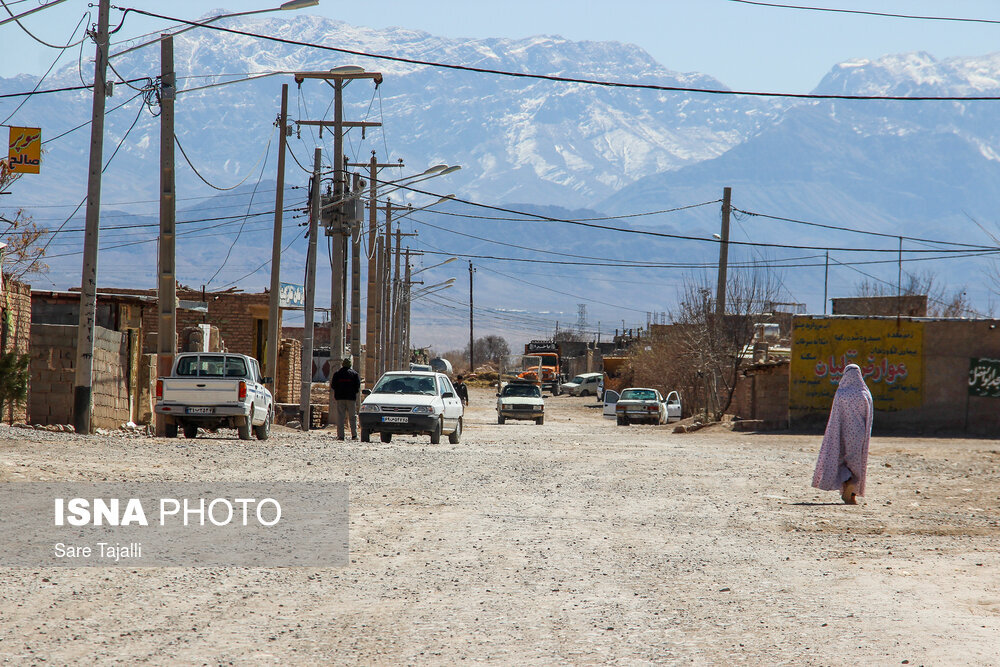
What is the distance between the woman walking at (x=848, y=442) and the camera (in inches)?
607

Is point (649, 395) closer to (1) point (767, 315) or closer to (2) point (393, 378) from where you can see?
(1) point (767, 315)

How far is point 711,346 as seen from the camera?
153 ft

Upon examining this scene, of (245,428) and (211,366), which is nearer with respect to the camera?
(245,428)

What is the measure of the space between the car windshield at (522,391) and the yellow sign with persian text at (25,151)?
19.7 meters

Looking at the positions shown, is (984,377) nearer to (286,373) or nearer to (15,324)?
(286,373)

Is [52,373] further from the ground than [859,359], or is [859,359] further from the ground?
[859,359]

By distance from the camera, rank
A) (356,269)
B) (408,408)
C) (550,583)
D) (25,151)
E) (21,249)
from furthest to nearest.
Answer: (356,269) → (21,249) → (25,151) → (408,408) → (550,583)

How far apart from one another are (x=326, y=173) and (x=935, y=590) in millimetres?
27183

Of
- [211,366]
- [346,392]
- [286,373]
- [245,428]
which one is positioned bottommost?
[245,428]

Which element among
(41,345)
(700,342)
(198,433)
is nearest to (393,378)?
(198,433)

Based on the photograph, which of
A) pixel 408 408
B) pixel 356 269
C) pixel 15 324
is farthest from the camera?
pixel 356 269

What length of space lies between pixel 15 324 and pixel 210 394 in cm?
Result: 405

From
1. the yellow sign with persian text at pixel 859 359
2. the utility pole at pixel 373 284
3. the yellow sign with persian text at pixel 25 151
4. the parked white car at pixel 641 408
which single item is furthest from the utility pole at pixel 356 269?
the yellow sign with persian text at pixel 859 359

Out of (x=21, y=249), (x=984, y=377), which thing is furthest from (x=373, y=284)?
(x=984, y=377)
